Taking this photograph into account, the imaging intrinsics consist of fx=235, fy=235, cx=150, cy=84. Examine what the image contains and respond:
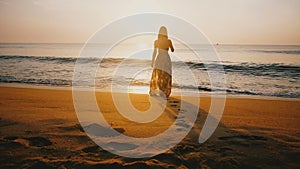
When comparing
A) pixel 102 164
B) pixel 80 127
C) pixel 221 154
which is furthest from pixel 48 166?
pixel 221 154

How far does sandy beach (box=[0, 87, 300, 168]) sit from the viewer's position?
104 inches

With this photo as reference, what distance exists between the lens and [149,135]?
12.2ft

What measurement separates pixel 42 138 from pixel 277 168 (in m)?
3.00

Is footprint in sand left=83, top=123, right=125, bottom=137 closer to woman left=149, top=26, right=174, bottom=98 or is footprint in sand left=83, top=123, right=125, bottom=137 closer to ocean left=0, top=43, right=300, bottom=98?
woman left=149, top=26, right=174, bottom=98

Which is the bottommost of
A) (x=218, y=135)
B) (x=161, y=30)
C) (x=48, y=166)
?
(x=48, y=166)

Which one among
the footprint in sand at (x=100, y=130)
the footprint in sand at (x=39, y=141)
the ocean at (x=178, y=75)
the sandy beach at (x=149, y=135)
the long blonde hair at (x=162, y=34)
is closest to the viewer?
the sandy beach at (x=149, y=135)

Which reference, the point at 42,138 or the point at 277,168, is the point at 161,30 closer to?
the point at 42,138

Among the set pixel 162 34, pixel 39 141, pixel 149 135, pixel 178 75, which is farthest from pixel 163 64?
pixel 178 75

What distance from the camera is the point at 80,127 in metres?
3.91

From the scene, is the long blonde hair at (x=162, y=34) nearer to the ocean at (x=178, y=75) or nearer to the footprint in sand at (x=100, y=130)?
the ocean at (x=178, y=75)

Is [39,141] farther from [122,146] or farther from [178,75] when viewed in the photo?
[178,75]

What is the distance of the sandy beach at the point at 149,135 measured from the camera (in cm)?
265

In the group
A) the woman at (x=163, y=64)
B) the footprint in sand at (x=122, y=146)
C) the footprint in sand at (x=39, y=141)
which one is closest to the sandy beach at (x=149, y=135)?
the footprint in sand at (x=39, y=141)

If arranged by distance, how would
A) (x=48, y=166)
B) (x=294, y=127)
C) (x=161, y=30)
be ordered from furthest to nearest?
(x=161, y=30), (x=294, y=127), (x=48, y=166)
